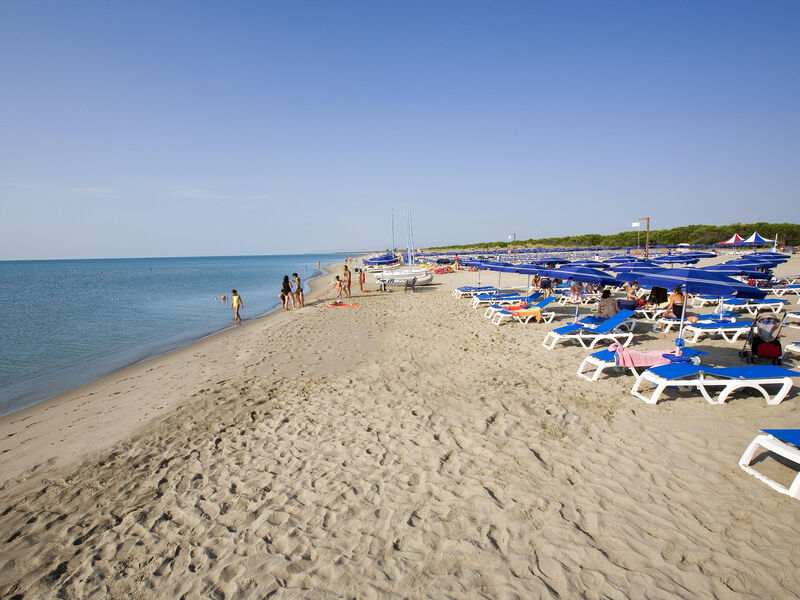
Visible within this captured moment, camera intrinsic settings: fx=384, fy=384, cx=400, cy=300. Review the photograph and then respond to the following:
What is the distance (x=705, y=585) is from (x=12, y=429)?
8.86 metres

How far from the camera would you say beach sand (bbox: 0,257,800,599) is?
2.60 m

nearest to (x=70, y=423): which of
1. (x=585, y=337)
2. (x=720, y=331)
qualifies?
(x=585, y=337)

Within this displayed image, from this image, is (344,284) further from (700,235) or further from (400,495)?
(700,235)

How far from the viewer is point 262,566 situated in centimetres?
275

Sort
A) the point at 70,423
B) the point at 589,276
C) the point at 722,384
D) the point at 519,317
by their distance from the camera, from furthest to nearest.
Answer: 1. the point at 519,317
2. the point at 589,276
3. the point at 70,423
4. the point at 722,384

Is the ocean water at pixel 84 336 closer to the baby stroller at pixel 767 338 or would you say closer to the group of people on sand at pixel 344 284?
the group of people on sand at pixel 344 284

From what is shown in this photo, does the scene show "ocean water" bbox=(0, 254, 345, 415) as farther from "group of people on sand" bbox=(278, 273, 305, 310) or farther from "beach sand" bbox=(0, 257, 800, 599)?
"beach sand" bbox=(0, 257, 800, 599)

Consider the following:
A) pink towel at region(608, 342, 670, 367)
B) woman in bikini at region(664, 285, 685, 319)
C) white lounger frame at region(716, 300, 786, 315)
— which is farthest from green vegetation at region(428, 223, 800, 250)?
pink towel at region(608, 342, 670, 367)

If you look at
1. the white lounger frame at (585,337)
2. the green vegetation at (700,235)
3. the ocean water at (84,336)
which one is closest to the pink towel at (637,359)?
the white lounger frame at (585,337)

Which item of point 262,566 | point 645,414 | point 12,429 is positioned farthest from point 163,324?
point 645,414

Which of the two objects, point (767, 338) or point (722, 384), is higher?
point (767, 338)

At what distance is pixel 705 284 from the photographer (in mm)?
5766

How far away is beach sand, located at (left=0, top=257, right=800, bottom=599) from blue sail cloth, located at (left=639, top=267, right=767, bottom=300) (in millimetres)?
1665

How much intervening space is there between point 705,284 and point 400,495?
5.51 m
